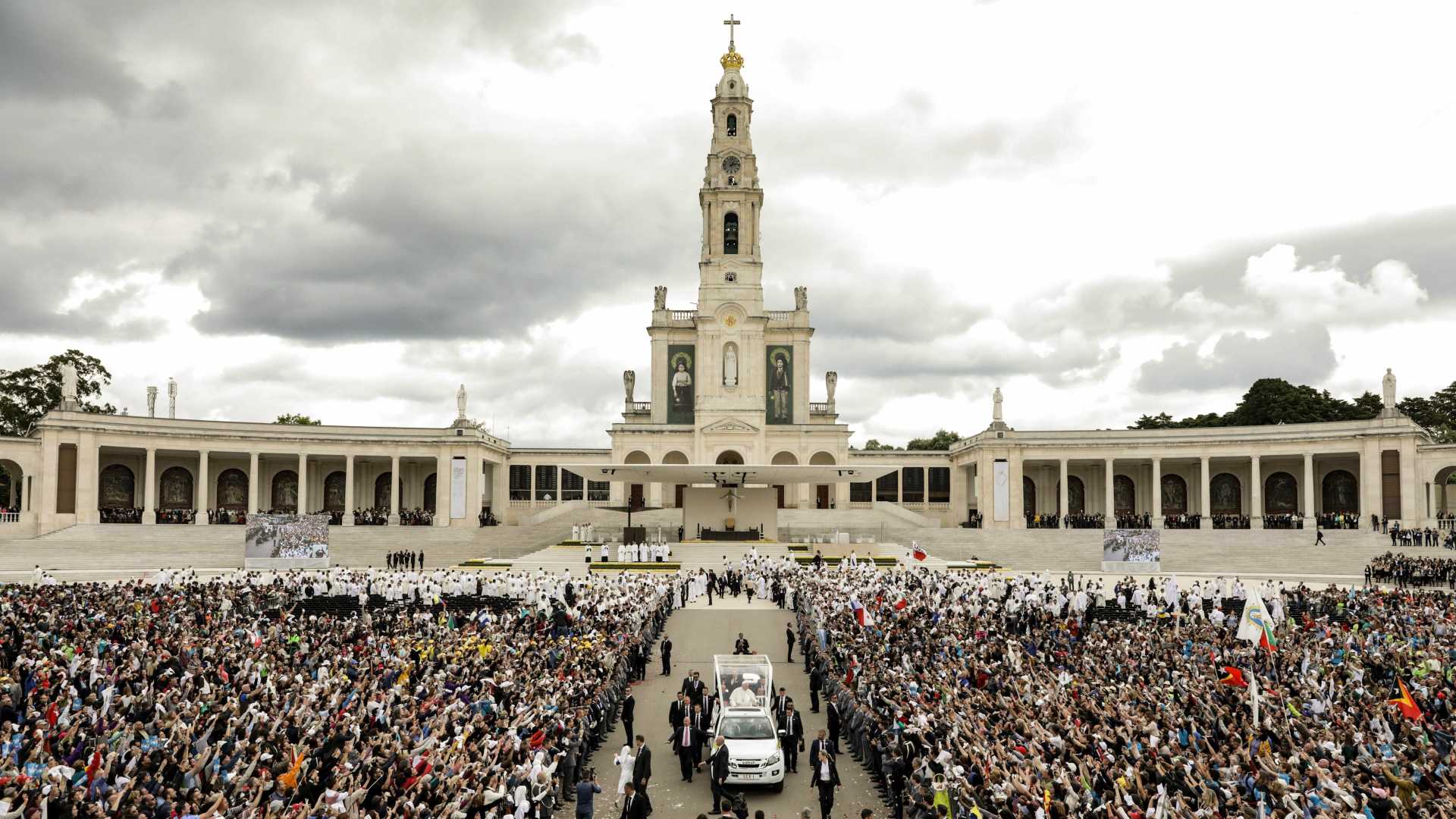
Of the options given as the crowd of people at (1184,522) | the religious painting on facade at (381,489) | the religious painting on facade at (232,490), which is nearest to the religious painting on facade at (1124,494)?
the crowd of people at (1184,522)

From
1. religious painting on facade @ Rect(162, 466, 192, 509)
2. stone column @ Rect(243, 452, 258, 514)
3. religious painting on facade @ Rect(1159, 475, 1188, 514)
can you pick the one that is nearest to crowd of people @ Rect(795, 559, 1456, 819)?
religious painting on facade @ Rect(1159, 475, 1188, 514)

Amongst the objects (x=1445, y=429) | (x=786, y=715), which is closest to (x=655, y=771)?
(x=786, y=715)

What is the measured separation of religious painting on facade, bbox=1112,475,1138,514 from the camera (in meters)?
73.4

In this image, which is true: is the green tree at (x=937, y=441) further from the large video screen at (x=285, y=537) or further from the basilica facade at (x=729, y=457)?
the large video screen at (x=285, y=537)

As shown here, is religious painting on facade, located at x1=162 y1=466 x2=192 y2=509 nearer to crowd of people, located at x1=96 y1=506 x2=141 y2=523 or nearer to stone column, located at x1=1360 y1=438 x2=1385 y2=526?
crowd of people, located at x1=96 y1=506 x2=141 y2=523

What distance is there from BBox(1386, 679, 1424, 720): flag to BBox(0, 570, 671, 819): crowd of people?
1205 cm

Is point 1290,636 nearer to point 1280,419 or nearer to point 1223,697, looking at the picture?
point 1223,697

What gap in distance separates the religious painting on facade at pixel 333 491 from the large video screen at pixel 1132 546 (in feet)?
170

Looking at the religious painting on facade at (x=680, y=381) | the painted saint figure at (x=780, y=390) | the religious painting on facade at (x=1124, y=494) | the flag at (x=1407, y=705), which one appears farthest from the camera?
the religious painting on facade at (x=680, y=381)

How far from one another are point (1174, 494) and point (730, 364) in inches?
1259

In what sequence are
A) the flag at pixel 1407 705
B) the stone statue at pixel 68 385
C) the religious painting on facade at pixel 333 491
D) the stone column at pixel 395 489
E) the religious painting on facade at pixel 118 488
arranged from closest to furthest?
1. the flag at pixel 1407 705
2. the stone statue at pixel 68 385
3. the religious painting on facade at pixel 118 488
4. the stone column at pixel 395 489
5. the religious painting on facade at pixel 333 491

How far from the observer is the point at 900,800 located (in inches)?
581

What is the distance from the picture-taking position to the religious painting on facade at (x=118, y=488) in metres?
64.5

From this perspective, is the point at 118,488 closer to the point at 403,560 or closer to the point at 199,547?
the point at 199,547
